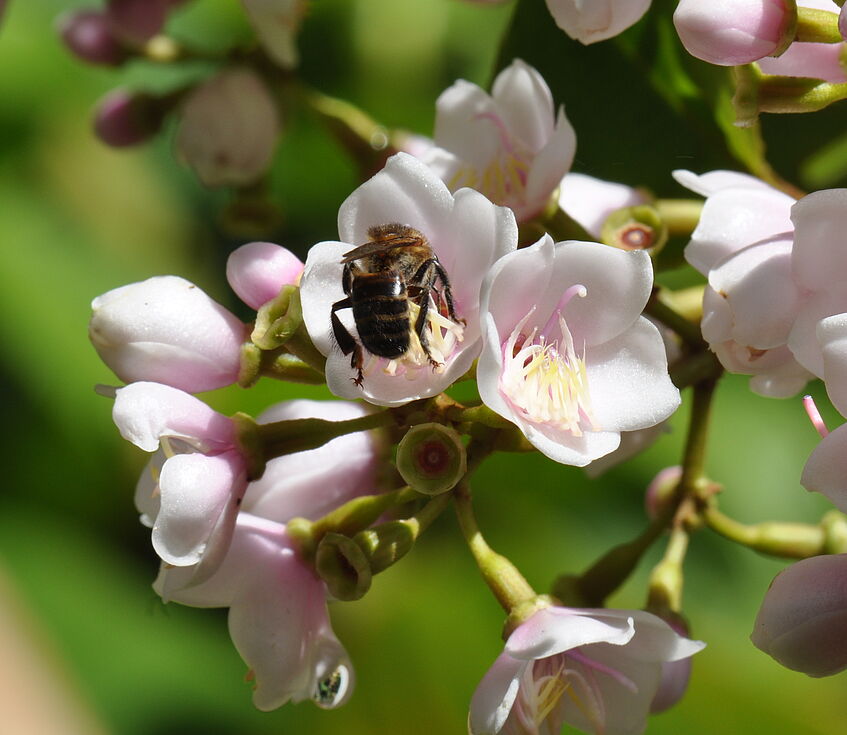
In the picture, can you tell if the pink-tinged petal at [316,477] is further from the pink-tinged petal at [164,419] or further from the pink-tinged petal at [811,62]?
the pink-tinged petal at [811,62]

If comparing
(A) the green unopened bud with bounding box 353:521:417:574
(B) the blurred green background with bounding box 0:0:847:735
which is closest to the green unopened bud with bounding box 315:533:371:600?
(A) the green unopened bud with bounding box 353:521:417:574

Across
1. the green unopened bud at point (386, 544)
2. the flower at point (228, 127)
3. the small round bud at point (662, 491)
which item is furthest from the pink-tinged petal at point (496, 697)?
the flower at point (228, 127)

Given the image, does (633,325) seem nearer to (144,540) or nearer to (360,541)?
(360,541)

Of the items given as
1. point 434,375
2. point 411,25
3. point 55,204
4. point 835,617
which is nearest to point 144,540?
point 55,204

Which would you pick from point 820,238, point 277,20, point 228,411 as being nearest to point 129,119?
point 277,20

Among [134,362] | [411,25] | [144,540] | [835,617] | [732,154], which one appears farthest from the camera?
[144,540]

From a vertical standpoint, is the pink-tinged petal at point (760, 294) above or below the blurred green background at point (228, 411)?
above
